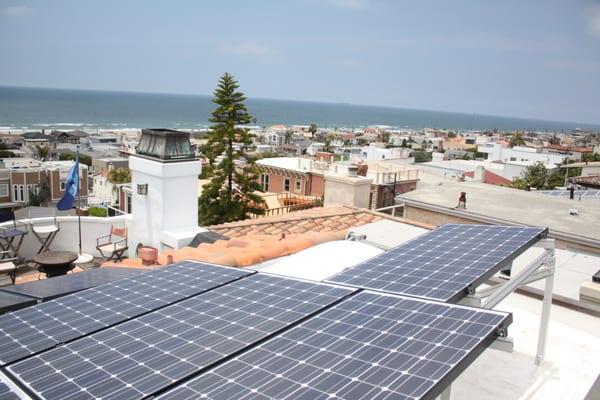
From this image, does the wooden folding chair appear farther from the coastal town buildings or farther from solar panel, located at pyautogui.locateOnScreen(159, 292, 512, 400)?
solar panel, located at pyautogui.locateOnScreen(159, 292, 512, 400)

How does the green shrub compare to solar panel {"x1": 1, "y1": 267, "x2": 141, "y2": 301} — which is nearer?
solar panel {"x1": 1, "y1": 267, "x2": 141, "y2": 301}

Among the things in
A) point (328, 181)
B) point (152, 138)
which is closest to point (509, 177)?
point (328, 181)

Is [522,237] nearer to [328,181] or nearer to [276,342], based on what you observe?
[276,342]

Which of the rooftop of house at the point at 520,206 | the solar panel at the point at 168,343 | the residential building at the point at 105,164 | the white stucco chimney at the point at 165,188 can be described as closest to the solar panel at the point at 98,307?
the solar panel at the point at 168,343

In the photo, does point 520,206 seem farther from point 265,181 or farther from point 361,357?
point 265,181

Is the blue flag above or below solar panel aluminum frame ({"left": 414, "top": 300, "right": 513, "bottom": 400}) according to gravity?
below

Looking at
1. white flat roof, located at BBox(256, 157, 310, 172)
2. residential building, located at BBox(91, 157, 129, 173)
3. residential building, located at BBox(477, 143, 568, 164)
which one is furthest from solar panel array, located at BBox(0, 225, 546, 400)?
residential building, located at BBox(91, 157, 129, 173)
